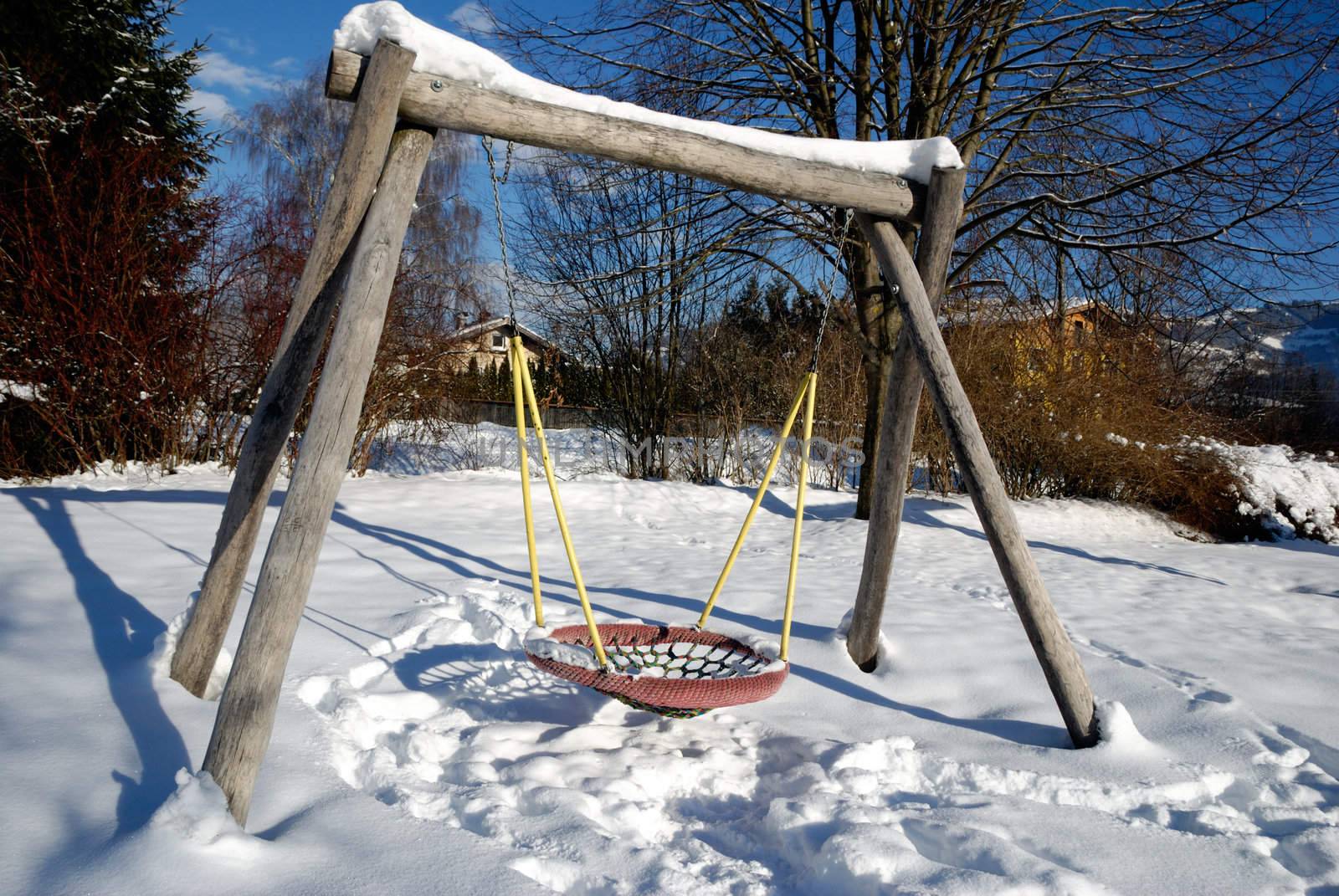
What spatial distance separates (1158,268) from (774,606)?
203 inches

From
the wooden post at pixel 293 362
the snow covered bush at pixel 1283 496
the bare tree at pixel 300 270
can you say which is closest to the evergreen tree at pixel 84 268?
the bare tree at pixel 300 270

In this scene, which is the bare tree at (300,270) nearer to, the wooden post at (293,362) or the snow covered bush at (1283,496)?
the wooden post at (293,362)

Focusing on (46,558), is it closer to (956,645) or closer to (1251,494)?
(956,645)

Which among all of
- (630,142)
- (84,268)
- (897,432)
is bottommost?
(897,432)

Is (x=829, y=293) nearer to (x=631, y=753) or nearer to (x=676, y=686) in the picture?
(x=676, y=686)

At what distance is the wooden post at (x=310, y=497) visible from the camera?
1.80 m

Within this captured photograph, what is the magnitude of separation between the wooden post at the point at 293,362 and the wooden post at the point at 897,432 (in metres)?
1.82

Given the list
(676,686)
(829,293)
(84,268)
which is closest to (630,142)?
(829,293)

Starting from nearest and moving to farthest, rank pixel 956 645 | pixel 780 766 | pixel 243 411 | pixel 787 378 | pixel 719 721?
pixel 780 766 < pixel 719 721 < pixel 956 645 < pixel 243 411 < pixel 787 378

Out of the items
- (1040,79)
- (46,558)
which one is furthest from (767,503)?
(46,558)

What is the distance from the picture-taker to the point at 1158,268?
7.04 metres

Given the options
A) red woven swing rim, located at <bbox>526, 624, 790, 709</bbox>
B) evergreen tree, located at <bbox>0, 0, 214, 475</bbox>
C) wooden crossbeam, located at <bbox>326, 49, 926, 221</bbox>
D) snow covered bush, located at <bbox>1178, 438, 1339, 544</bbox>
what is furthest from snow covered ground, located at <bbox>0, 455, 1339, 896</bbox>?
snow covered bush, located at <bbox>1178, 438, 1339, 544</bbox>

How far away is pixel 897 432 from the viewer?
3158 millimetres

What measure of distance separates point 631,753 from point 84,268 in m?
7.20
